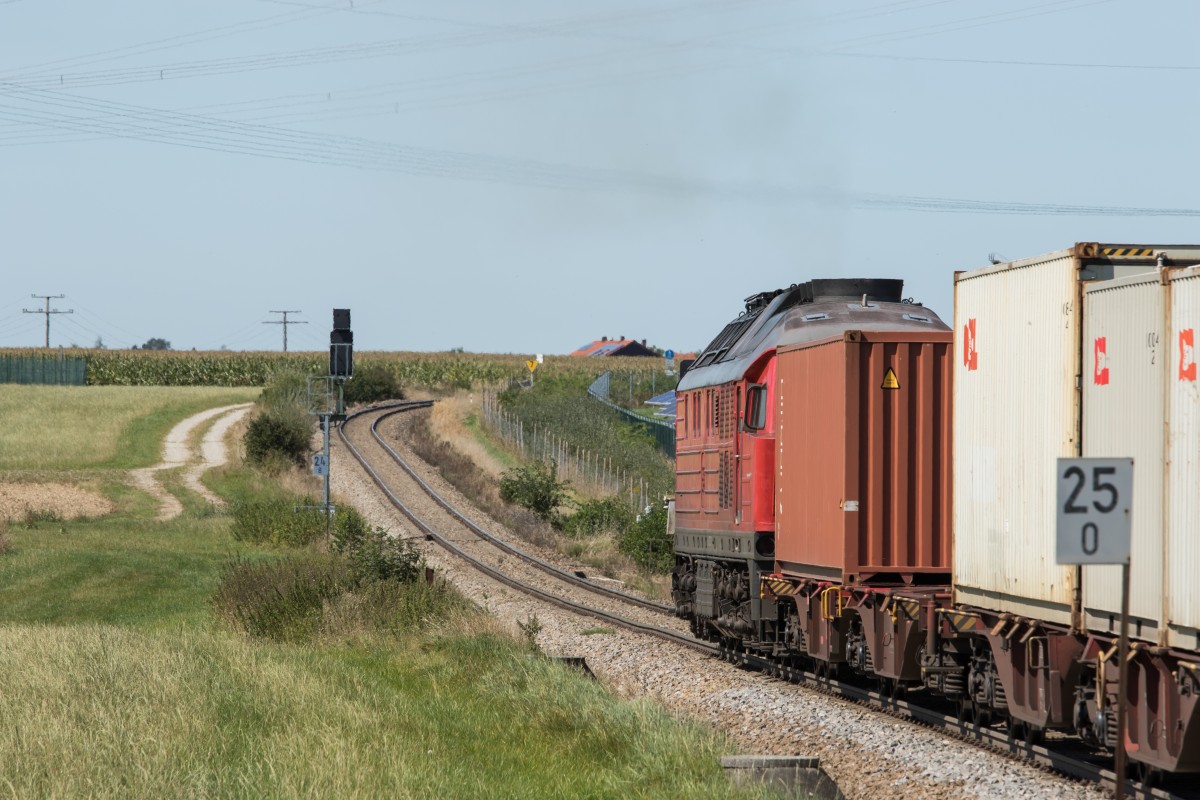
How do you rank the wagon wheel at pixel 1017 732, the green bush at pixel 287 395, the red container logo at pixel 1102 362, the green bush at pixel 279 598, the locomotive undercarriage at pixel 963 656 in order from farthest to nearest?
the green bush at pixel 287 395
the green bush at pixel 279 598
the wagon wheel at pixel 1017 732
the red container logo at pixel 1102 362
the locomotive undercarriage at pixel 963 656

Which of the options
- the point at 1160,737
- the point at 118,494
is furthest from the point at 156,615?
the point at 118,494

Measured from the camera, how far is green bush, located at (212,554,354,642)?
892 inches

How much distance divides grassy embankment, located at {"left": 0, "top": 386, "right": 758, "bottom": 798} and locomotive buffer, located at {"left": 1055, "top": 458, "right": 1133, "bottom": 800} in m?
3.79

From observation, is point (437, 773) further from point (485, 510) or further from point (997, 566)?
point (485, 510)

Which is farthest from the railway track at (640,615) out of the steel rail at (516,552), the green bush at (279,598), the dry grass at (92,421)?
the dry grass at (92,421)

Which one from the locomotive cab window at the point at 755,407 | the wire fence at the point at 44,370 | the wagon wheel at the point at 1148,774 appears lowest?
the wagon wheel at the point at 1148,774

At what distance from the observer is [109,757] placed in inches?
429

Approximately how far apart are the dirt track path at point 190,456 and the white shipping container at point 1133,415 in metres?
40.8

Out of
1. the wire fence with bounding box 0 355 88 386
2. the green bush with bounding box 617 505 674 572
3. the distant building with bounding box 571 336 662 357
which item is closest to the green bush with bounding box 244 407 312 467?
the green bush with bounding box 617 505 674 572

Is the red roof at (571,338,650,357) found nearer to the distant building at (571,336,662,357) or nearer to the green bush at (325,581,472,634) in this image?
the distant building at (571,336,662,357)

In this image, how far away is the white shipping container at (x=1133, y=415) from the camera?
405 inches

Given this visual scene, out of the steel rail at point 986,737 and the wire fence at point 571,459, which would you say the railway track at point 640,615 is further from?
the wire fence at point 571,459

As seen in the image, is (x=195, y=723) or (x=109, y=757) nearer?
(x=109, y=757)

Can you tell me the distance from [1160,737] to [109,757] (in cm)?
748
